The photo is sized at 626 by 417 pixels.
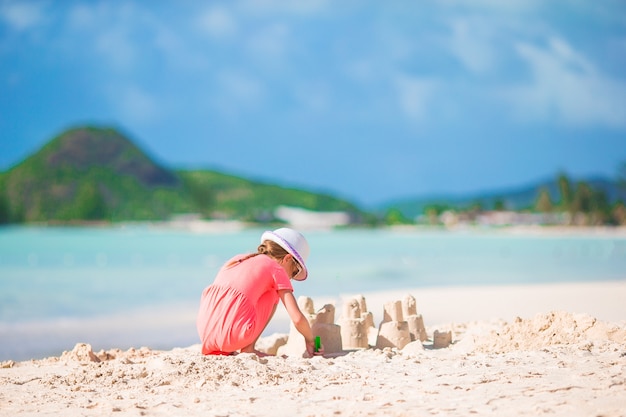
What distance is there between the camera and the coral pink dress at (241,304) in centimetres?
534

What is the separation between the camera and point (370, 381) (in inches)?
185

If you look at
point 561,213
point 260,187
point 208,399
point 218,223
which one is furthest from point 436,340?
point 260,187

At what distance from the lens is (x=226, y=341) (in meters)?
5.34

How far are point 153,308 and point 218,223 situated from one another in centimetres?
12256

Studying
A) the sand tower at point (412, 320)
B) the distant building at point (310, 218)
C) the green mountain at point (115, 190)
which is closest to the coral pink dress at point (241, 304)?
the sand tower at point (412, 320)

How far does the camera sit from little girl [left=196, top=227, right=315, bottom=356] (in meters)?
5.35

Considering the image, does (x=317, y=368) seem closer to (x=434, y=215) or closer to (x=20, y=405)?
(x=20, y=405)

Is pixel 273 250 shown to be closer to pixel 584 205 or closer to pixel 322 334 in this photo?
pixel 322 334

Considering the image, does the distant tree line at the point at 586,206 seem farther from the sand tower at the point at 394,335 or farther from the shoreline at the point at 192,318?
the sand tower at the point at 394,335

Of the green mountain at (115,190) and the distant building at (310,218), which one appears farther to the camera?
the distant building at (310,218)

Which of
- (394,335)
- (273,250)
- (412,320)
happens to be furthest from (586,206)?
(273,250)

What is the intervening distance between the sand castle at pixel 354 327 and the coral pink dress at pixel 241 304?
1111mm

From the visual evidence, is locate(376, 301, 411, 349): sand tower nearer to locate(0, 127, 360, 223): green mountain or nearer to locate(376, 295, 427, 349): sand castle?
locate(376, 295, 427, 349): sand castle

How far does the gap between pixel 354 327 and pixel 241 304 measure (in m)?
1.36
